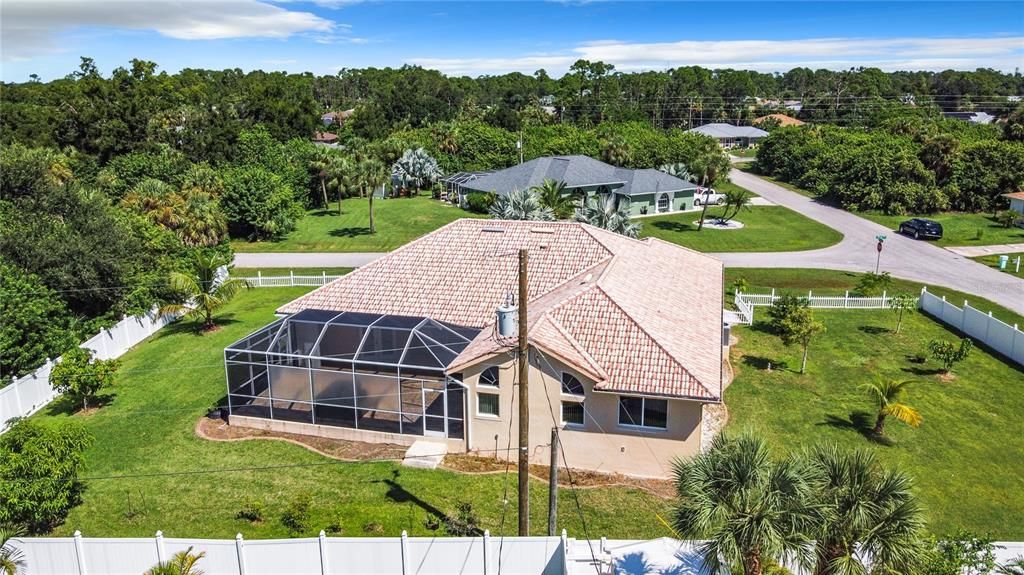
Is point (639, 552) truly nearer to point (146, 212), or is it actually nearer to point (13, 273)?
point (13, 273)

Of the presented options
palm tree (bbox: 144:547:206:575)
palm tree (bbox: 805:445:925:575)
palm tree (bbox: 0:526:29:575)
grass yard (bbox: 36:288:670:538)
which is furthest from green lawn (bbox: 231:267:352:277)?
palm tree (bbox: 805:445:925:575)

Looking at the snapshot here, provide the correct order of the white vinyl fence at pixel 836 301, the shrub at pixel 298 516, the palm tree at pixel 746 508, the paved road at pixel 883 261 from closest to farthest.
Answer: the palm tree at pixel 746 508 → the shrub at pixel 298 516 → the white vinyl fence at pixel 836 301 → the paved road at pixel 883 261

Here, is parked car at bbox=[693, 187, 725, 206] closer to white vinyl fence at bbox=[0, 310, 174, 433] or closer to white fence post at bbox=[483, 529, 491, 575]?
white vinyl fence at bbox=[0, 310, 174, 433]

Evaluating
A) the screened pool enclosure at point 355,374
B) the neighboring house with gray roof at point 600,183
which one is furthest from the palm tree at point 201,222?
the screened pool enclosure at point 355,374

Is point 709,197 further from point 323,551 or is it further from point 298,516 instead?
point 323,551

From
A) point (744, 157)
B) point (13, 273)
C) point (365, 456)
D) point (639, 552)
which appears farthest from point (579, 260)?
point (744, 157)

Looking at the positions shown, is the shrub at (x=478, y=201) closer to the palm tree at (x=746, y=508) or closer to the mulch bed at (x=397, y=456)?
the mulch bed at (x=397, y=456)

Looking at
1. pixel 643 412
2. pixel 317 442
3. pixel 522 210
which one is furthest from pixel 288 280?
pixel 643 412
